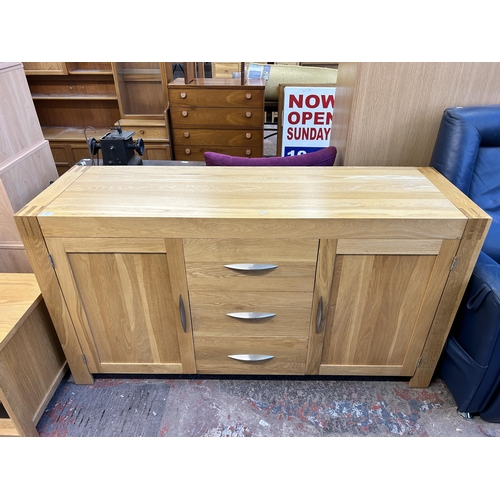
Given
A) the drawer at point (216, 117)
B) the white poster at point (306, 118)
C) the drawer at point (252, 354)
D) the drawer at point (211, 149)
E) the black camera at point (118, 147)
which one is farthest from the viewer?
the drawer at point (211, 149)

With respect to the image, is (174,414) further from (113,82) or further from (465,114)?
(113,82)

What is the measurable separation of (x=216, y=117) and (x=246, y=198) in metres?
2.17

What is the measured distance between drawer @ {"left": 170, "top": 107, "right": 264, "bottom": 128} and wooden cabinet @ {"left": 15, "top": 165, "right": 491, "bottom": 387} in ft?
6.05

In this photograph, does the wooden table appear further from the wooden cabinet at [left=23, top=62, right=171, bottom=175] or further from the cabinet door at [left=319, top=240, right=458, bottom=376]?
the wooden cabinet at [left=23, top=62, right=171, bottom=175]

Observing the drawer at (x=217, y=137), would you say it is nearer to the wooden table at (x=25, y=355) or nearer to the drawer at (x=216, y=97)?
the drawer at (x=216, y=97)

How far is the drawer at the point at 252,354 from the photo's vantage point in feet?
4.66

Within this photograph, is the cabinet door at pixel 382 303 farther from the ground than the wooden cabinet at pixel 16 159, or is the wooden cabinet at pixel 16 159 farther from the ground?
the wooden cabinet at pixel 16 159

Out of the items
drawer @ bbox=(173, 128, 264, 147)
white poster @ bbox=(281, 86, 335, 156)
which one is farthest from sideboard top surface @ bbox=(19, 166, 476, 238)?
drawer @ bbox=(173, 128, 264, 147)

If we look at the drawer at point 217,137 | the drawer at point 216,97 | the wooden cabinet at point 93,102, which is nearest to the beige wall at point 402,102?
the drawer at point 216,97

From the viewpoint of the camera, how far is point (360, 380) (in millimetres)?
1576

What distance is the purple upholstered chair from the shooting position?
4.98ft

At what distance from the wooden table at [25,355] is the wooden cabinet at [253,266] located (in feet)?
0.28

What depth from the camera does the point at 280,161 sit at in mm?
1516

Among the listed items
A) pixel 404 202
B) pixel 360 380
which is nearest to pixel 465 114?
pixel 404 202
